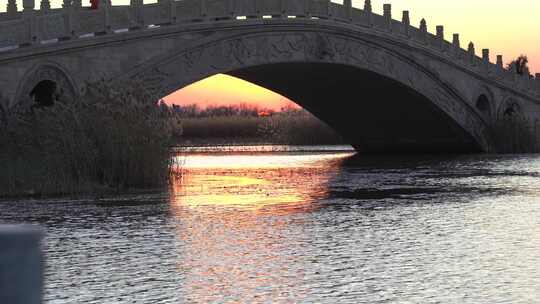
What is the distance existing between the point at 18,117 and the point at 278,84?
2005 cm

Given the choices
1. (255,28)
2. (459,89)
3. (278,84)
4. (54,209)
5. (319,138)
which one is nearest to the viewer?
(54,209)

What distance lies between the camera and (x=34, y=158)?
18234 mm

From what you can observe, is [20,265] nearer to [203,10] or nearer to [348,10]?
[203,10]

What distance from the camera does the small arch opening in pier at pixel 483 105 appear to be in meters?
47.0

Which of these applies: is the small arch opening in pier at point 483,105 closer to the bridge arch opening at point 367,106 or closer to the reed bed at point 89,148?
the bridge arch opening at point 367,106

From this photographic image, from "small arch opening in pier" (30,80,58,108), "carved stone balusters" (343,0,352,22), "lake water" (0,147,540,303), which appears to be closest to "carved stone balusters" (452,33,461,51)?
"carved stone balusters" (343,0,352,22)

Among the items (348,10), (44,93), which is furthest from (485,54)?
(44,93)

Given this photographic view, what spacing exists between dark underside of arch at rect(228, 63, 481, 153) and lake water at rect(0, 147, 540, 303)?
18603 millimetres

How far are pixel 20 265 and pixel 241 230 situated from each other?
9220mm

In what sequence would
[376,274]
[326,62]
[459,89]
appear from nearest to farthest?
1. [376,274]
2. [326,62]
3. [459,89]

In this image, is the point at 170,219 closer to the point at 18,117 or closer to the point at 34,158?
the point at 34,158

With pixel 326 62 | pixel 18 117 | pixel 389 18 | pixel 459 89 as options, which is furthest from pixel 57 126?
pixel 459 89

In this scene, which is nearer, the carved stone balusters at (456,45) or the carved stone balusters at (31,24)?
the carved stone balusters at (31,24)

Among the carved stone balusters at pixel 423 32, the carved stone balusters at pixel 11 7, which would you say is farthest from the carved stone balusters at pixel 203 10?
the carved stone balusters at pixel 423 32
